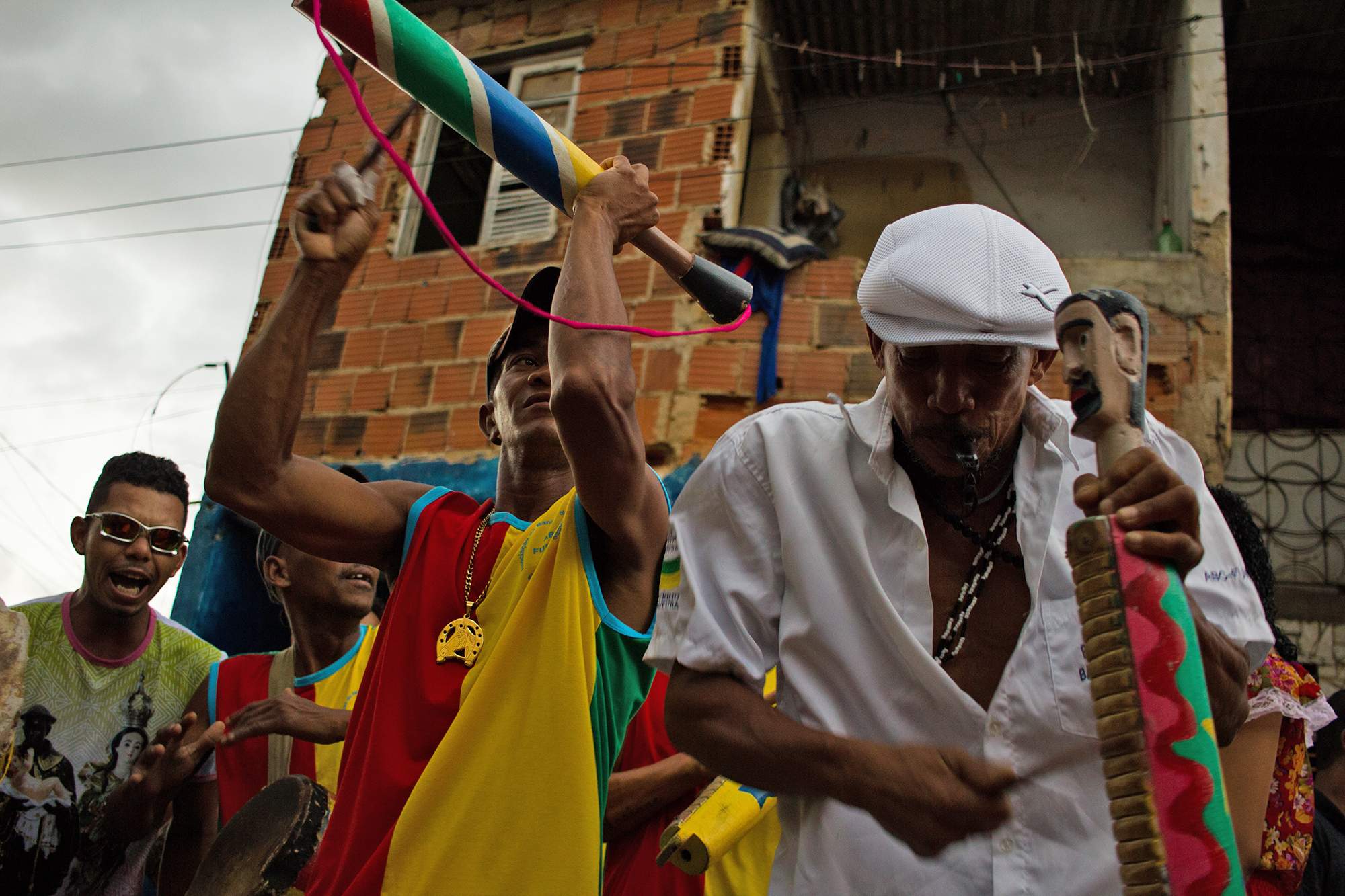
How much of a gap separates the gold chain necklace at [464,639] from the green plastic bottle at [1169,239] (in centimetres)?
531

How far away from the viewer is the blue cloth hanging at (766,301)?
5828mm

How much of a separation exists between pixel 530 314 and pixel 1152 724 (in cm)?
182

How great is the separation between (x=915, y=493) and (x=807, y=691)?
1.18 ft

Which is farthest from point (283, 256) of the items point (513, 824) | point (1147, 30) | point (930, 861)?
point (930, 861)

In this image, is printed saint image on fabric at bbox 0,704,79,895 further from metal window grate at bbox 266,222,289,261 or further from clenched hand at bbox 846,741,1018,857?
metal window grate at bbox 266,222,289,261

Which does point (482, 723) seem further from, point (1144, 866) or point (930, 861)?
point (1144, 866)

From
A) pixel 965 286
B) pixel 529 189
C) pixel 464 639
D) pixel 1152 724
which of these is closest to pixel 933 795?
pixel 1152 724

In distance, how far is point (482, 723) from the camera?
1.85m

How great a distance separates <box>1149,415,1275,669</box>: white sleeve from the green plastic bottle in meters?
5.23

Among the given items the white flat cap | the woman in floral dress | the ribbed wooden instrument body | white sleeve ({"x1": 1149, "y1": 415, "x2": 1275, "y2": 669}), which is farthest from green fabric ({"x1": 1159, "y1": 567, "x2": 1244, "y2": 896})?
the woman in floral dress

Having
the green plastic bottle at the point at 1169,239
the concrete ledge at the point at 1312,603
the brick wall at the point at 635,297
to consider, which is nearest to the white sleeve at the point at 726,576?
the brick wall at the point at 635,297

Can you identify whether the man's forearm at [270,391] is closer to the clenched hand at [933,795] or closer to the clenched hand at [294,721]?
the clenched hand at [294,721]

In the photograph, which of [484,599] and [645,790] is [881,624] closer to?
[484,599]

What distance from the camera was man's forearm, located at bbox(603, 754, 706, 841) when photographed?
2.38 metres
